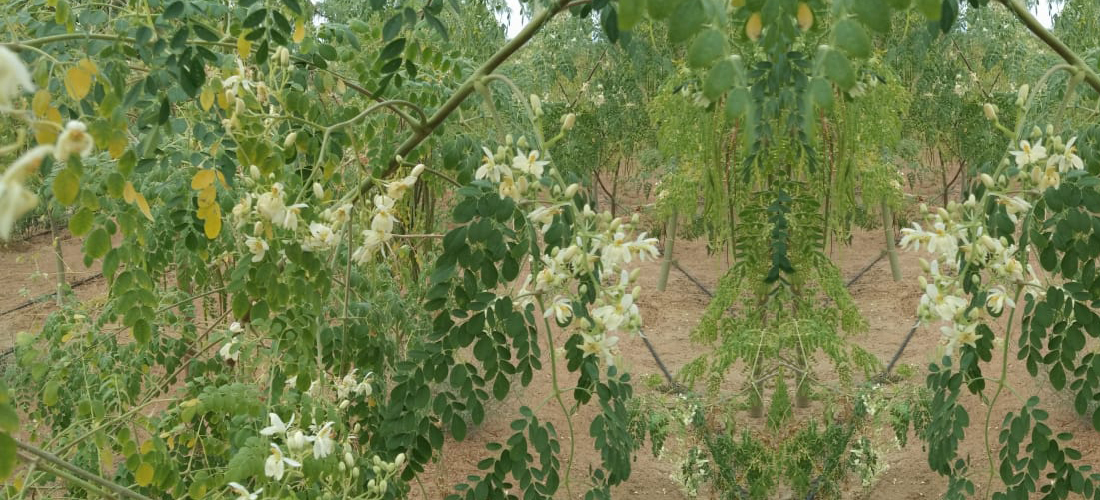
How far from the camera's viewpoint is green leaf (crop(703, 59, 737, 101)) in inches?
36.9

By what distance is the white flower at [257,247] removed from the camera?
1955 mm

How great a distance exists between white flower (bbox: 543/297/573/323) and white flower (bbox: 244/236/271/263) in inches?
24.0

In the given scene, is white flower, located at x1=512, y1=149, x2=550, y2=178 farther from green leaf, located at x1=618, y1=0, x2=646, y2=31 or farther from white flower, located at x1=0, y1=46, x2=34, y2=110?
white flower, located at x1=0, y1=46, x2=34, y2=110

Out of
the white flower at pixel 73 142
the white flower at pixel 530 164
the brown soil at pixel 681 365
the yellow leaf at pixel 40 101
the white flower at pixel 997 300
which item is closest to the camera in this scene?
the white flower at pixel 73 142

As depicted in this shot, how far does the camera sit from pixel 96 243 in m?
1.66

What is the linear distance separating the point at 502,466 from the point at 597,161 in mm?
6330

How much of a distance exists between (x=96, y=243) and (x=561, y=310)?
81 cm

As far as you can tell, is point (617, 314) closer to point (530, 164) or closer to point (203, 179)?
point (530, 164)

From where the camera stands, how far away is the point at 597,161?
27.4 feet

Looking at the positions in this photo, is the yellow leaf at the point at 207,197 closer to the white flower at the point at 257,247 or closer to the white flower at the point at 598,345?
the white flower at the point at 257,247

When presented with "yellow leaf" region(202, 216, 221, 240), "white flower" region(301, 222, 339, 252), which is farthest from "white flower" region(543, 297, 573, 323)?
"yellow leaf" region(202, 216, 221, 240)

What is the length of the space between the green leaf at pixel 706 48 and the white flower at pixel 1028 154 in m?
1.21

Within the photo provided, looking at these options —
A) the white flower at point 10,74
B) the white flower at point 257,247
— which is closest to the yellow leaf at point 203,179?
the white flower at point 257,247

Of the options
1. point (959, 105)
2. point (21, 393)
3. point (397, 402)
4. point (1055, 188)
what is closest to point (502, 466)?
point (397, 402)
